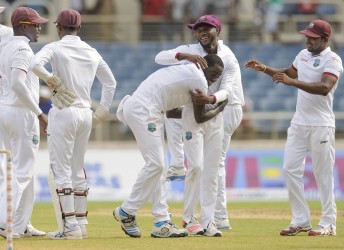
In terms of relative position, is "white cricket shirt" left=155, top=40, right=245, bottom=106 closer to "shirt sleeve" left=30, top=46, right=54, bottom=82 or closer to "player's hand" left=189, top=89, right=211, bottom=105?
"player's hand" left=189, top=89, right=211, bottom=105

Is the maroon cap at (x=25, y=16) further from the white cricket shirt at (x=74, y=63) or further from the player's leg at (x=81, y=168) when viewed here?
the player's leg at (x=81, y=168)

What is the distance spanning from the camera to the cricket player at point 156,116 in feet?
41.0

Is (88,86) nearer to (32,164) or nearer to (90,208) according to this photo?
(32,164)

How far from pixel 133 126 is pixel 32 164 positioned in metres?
1.20

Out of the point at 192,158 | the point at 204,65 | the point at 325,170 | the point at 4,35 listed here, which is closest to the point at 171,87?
the point at 204,65

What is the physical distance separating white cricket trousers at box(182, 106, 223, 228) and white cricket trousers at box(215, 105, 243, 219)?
151 centimetres

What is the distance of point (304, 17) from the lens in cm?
2950

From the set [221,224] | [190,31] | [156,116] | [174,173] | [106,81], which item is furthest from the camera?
[190,31]

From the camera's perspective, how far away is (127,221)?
12.8m

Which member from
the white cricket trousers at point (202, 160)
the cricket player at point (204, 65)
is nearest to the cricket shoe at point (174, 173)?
the cricket player at point (204, 65)

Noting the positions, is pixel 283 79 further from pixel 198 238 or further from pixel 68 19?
pixel 68 19

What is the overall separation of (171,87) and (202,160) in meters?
0.92

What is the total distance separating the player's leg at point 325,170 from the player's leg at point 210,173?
115 cm

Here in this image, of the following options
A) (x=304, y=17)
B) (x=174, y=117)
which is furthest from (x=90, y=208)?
(x=304, y=17)
